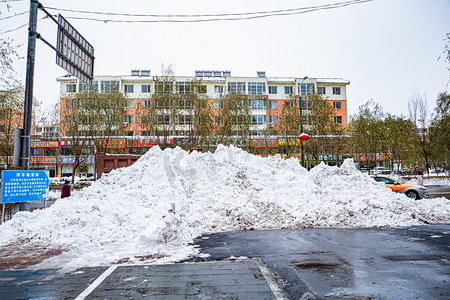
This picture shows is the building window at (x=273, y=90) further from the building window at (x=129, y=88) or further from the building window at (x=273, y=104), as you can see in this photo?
the building window at (x=129, y=88)

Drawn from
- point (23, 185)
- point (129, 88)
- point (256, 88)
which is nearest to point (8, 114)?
point (23, 185)

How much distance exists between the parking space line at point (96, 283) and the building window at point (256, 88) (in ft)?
153

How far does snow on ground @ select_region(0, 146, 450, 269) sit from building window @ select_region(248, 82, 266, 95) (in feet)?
122

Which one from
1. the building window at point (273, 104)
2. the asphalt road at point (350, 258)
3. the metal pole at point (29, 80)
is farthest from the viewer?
the building window at point (273, 104)

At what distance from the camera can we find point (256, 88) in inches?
1980

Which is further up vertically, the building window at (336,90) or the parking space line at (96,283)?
the building window at (336,90)

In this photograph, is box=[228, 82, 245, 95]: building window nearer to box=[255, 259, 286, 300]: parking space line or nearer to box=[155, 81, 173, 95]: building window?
box=[155, 81, 173, 95]: building window

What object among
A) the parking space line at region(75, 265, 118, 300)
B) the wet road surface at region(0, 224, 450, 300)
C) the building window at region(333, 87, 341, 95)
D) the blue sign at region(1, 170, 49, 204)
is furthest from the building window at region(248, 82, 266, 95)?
the parking space line at region(75, 265, 118, 300)

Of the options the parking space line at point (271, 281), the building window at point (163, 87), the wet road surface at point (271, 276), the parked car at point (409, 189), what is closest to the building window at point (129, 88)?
the building window at point (163, 87)

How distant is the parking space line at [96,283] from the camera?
4113 mm

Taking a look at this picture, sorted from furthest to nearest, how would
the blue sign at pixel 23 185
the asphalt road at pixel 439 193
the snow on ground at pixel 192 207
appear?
the asphalt road at pixel 439 193, the blue sign at pixel 23 185, the snow on ground at pixel 192 207

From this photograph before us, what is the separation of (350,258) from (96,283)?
473cm

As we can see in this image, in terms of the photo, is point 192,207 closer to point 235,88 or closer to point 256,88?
point 235,88

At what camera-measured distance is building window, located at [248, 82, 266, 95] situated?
164 feet
